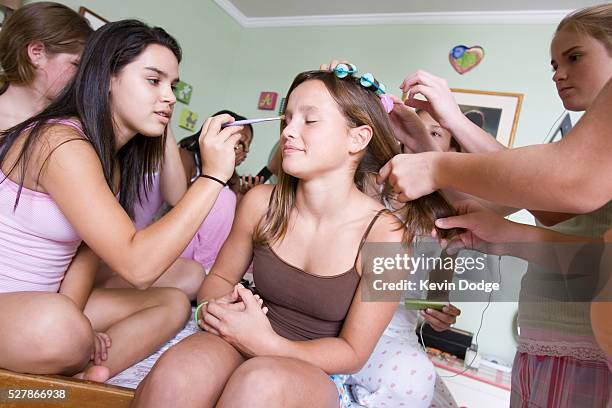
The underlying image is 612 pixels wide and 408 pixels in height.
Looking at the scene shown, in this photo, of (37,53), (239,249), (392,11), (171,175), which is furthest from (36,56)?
(392,11)

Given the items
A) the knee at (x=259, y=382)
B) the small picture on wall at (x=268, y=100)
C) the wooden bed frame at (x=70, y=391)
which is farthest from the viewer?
the small picture on wall at (x=268, y=100)

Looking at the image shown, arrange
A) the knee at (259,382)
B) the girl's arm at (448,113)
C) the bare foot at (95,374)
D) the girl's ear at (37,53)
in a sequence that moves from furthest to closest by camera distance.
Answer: the girl's ear at (37,53), the girl's arm at (448,113), the bare foot at (95,374), the knee at (259,382)

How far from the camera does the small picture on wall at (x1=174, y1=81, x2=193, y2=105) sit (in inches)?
124

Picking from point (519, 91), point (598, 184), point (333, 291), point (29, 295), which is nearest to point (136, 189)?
point (29, 295)

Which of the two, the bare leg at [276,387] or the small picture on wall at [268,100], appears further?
the small picture on wall at [268,100]

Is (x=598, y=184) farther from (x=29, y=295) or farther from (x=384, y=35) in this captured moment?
(x=384, y=35)

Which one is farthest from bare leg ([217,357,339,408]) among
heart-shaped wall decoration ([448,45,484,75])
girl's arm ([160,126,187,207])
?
heart-shaped wall decoration ([448,45,484,75])

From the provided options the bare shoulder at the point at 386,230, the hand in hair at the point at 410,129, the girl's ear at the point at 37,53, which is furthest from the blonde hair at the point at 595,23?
the girl's ear at the point at 37,53

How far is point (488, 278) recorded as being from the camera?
89 centimetres

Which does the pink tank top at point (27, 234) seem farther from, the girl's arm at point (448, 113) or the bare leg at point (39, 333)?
the girl's arm at point (448, 113)

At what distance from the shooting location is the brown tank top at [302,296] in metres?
0.97

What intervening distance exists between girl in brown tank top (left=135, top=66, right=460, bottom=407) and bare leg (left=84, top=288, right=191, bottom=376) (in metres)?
0.21

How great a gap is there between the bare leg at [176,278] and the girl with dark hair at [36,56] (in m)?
0.58

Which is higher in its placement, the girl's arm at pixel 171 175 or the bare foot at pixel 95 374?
the girl's arm at pixel 171 175
